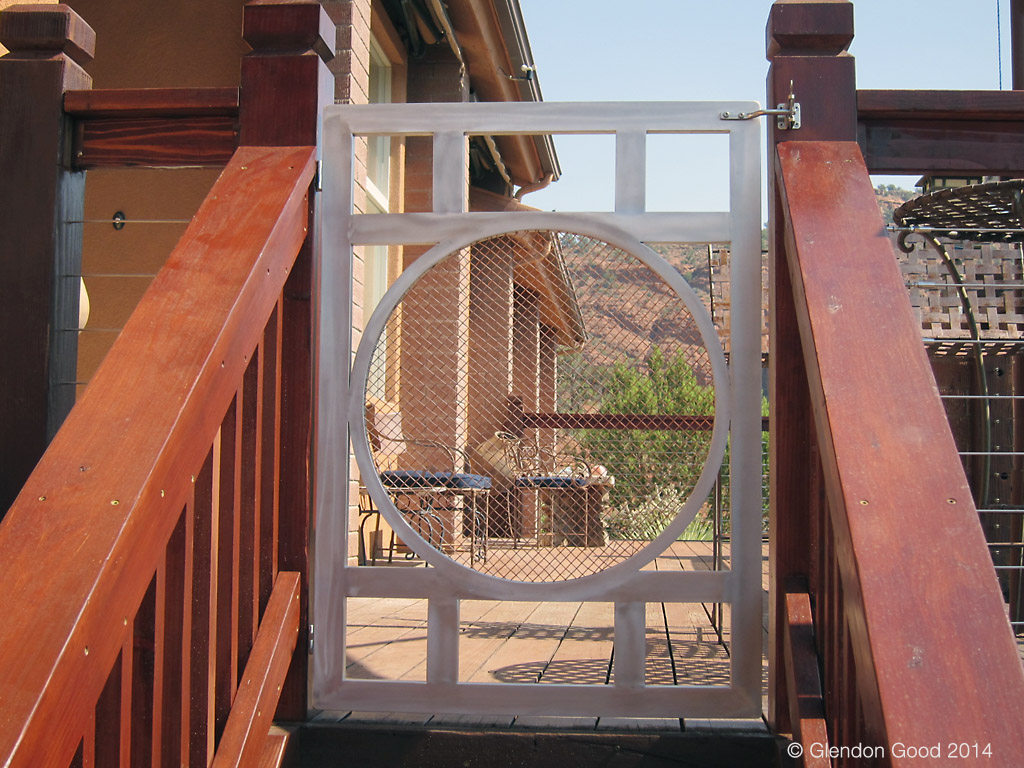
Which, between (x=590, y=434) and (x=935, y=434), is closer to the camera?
(x=935, y=434)

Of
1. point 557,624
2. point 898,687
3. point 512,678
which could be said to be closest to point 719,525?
point 557,624

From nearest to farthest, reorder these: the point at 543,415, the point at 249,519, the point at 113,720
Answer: the point at 113,720, the point at 249,519, the point at 543,415

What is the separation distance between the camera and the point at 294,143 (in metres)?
1.80

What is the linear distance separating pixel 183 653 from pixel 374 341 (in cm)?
77

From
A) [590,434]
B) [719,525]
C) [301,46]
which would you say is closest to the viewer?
[301,46]

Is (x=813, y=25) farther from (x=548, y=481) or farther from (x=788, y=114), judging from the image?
(x=548, y=481)

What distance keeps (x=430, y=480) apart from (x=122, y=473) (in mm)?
2945

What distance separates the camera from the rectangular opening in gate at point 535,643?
7.11ft

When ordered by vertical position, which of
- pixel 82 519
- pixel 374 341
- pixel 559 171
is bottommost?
pixel 82 519

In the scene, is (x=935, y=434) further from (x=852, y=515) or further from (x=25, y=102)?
(x=25, y=102)

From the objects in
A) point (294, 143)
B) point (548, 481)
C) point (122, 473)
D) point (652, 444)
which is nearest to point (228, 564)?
point (122, 473)

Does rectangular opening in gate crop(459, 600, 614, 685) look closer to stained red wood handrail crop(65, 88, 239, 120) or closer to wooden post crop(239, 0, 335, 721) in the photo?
wooden post crop(239, 0, 335, 721)

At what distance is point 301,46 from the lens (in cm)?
183

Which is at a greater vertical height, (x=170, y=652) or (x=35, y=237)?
(x=35, y=237)
